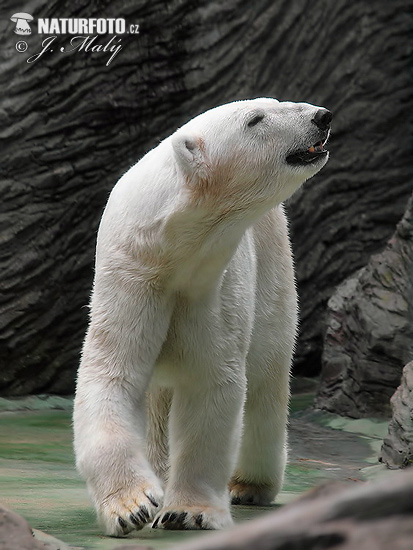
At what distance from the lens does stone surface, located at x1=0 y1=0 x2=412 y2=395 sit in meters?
7.18

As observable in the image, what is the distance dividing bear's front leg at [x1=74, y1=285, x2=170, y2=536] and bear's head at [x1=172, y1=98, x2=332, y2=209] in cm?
45

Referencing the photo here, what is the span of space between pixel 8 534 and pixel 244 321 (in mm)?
1369

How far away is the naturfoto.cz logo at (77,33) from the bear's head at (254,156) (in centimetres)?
406

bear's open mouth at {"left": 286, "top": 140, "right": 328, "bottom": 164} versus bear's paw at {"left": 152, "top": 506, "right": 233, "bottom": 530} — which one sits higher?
bear's open mouth at {"left": 286, "top": 140, "right": 328, "bottom": 164}

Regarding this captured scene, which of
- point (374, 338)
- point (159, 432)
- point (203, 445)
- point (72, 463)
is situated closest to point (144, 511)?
point (203, 445)

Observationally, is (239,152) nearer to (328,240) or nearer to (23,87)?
(23,87)

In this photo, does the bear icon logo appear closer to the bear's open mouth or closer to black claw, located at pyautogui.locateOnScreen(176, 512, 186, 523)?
the bear's open mouth

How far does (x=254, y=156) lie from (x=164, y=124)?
4.36 metres

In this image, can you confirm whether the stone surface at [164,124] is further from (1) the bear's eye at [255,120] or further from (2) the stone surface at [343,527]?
(2) the stone surface at [343,527]

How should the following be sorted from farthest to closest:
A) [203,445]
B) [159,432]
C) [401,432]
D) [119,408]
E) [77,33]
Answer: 1. [77,33]
2. [401,432]
3. [159,432]
4. [203,445]
5. [119,408]

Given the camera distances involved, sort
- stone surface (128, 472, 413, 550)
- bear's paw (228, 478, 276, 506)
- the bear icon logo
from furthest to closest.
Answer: the bear icon logo, bear's paw (228, 478, 276, 506), stone surface (128, 472, 413, 550)

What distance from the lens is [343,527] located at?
1277mm

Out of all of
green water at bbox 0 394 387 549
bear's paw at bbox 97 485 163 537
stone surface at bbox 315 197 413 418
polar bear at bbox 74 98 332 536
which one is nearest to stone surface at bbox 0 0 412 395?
green water at bbox 0 394 387 549

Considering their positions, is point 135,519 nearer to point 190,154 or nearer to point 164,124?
point 190,154
